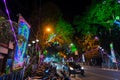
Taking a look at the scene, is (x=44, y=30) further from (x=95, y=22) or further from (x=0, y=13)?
(x=0, y=13)

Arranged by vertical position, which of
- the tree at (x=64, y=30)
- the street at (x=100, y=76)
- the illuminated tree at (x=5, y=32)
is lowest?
the street at (x=100, y=76)

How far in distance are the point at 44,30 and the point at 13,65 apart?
29.3 m

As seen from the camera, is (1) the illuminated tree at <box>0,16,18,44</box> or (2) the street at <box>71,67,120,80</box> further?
(2) the street at <box>71,67,120,80</box>

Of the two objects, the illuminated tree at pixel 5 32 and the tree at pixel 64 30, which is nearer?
the illuminated tree at pixel 5 32

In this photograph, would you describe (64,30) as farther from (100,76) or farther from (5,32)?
(5,32)

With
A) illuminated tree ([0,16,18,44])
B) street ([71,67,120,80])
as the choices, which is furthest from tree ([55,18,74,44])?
illuminated tree ([0,16,18,44])

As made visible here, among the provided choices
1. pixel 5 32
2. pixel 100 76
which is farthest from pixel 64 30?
pixel 5 32

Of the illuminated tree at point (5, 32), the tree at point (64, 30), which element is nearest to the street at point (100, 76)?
the illuminated tree at point (5, 32)

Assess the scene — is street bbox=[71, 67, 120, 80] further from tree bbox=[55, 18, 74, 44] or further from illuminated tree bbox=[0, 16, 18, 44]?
tree bbox=[55, 18, 74, 44]

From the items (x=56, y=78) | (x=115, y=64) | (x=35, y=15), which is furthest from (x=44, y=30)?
(x=56, y=78)

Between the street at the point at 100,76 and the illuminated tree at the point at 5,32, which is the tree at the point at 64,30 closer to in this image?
the street at the point at 100,76

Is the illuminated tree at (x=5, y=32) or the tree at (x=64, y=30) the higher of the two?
the tree at (x=64, y=30)

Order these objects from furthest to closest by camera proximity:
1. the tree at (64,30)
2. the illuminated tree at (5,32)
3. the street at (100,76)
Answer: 1. the tree at (64,30)
2. the street at (100,76)
3. the illuminated tree at (5,32)

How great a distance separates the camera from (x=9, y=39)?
8.49m
